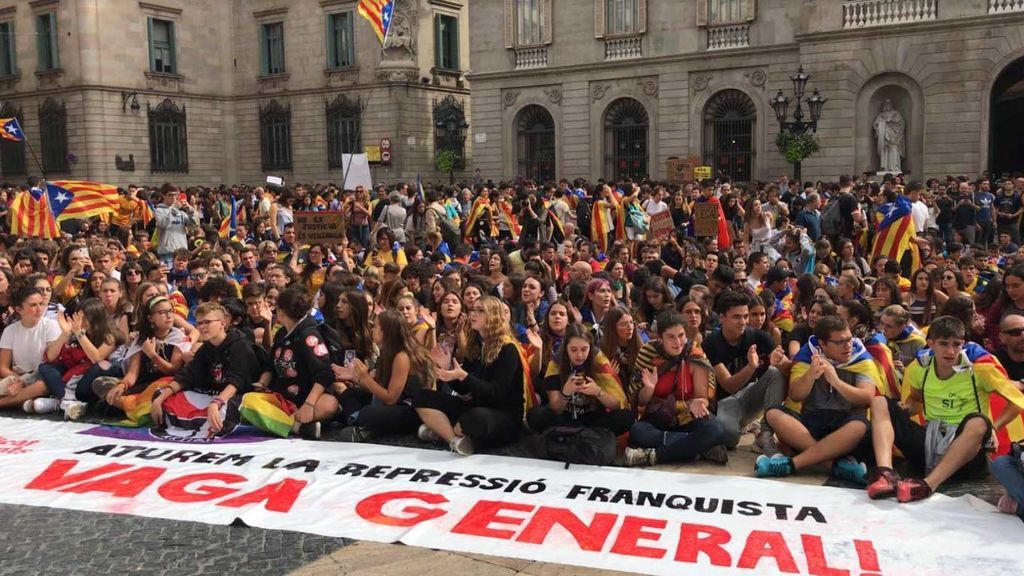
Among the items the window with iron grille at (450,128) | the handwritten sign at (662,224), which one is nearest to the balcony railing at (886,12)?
the handwritten sign at (662,224)

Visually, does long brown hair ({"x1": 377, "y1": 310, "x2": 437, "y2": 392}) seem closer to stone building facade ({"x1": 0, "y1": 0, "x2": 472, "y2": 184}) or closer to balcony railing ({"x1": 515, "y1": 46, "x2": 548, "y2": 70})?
balcony railing ({"x1": 515, "y1": 46, "x2": 548, "y2": 70})

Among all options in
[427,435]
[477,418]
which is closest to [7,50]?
[427,435]

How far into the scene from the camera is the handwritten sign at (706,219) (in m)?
16.2

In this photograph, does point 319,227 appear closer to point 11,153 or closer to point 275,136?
point 275,136

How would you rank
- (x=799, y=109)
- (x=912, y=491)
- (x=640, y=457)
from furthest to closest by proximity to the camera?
1. (x=799, y=109)
2. (x=640, y=457)
3. (x=912, y=491)

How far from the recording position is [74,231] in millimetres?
19375

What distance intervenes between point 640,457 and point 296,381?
10.9ft

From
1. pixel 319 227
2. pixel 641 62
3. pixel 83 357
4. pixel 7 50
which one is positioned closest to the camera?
pixel 83 357

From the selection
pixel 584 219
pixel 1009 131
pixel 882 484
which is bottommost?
pixel 882 484

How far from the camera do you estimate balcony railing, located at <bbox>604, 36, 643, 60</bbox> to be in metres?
30.8

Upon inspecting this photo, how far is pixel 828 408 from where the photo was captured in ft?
24.7

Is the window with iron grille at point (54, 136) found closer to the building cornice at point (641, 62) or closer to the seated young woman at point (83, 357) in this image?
the building cornice at point (641, 62)

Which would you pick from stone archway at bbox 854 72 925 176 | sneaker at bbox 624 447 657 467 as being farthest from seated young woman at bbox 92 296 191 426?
stone archway at bbox 854 72 925 176

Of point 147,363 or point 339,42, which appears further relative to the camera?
point 339,42
